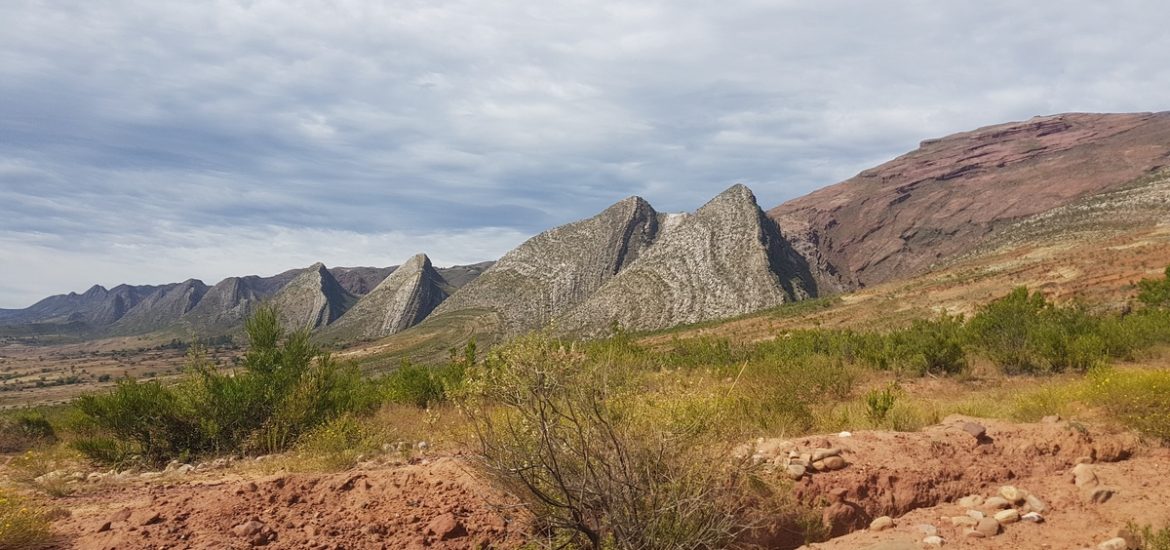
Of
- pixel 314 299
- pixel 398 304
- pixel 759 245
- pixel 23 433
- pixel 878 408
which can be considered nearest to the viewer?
pixel 878 408

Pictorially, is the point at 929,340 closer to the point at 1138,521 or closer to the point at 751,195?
the point at 1138,521

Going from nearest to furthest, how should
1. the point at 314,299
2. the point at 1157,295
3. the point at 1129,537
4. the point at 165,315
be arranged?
the point at 1129,537 < the point at 1157,295 < the point at 314,299 < the point at 165,315

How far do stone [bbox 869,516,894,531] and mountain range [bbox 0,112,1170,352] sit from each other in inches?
737

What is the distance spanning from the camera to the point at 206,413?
9.12m

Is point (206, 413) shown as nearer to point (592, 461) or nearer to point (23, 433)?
point (23, 433)

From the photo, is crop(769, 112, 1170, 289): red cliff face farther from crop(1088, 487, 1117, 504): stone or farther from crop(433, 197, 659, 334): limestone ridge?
crop(1088, 487, 1117, 504): stone

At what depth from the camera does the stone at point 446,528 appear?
14.5 ft

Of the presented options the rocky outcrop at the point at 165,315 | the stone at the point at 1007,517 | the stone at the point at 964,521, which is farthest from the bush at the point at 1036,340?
the rocky outcrop at the point at 165,315

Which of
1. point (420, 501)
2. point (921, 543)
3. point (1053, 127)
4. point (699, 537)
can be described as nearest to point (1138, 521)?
point (921, 543)

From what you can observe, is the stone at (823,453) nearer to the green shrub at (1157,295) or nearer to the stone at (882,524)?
the stone at (882,524)

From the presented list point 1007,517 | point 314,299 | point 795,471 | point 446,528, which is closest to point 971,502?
point 1007,517

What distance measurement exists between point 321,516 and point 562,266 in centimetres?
6438

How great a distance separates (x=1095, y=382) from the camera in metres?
7.20

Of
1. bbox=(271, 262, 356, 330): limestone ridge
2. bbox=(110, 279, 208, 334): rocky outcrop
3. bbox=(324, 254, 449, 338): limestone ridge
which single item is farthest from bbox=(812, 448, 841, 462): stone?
bbox=(110, 279, 208, 334): rocky outcrop
